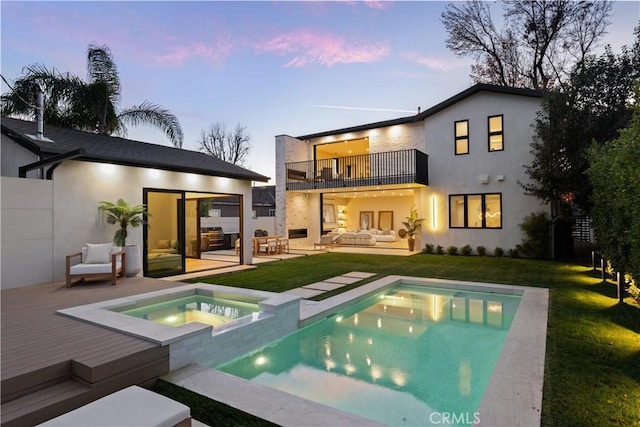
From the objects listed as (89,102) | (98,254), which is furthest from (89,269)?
(89,102)

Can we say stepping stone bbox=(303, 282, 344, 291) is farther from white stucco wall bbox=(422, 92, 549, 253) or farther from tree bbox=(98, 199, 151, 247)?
white stucco wall bbox=(422, 92, 549, 253)

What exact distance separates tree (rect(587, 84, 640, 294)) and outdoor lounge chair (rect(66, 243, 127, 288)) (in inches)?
311

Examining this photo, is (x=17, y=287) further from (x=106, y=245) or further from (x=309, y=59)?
(x=309, y=59)

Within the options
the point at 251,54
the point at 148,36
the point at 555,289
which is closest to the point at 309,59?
the point at 251,54

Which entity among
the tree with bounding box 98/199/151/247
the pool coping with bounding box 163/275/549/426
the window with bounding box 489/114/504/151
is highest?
the window with bounding box 489/114/504/151

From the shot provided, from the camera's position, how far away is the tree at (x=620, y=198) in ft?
11.6

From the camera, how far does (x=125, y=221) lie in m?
7.22

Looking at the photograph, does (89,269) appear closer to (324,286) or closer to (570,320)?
(324,286)

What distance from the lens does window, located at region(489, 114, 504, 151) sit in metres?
12.5

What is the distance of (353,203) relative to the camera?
21.3 m

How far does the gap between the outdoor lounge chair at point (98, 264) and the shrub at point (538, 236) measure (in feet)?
39.9

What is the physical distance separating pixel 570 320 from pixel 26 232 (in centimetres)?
920

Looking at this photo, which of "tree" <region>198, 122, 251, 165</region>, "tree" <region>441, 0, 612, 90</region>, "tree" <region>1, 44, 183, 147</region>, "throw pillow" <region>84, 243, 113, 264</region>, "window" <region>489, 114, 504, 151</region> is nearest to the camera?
"throw pillow" <region>84, 243, 113, 264</region>

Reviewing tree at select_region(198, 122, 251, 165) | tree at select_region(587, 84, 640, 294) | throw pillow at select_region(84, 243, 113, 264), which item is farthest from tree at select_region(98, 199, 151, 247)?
tree at select_region(198, 122, 251, 165)
